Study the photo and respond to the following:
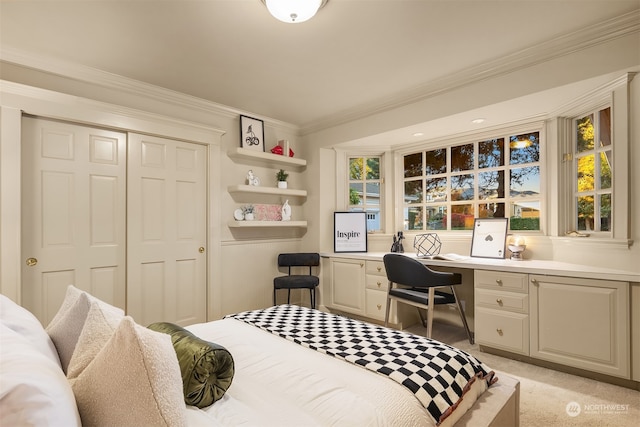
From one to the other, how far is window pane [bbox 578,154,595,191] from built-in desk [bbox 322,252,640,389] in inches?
27.5

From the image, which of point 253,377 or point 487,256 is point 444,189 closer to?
point 487,256

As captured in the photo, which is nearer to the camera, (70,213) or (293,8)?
(293,8)

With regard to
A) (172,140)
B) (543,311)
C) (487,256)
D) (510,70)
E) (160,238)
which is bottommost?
(543,311)

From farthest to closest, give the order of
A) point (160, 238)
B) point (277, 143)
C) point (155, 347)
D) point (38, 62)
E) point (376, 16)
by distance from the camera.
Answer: point (277, 143)
point (160, 238)
point (38, 62)
point (376, 16)
point (155, 347)

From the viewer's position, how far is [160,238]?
312 centimetres

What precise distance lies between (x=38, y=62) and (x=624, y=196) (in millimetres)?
4456

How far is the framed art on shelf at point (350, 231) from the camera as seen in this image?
4.03 m

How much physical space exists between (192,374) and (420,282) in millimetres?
2230

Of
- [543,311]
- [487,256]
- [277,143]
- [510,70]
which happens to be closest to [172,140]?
[277,143]

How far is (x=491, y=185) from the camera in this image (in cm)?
346

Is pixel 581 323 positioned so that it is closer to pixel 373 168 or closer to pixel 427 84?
pixel 427 84

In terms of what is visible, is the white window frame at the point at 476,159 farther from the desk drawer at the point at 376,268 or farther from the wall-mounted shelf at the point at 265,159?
the wall-mounted shelf at the point at 265,159

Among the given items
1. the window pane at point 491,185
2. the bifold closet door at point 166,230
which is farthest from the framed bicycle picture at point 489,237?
the bifold closet door at point 166,230

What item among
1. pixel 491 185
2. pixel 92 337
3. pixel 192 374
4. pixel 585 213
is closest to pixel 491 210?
pixel 491 185
